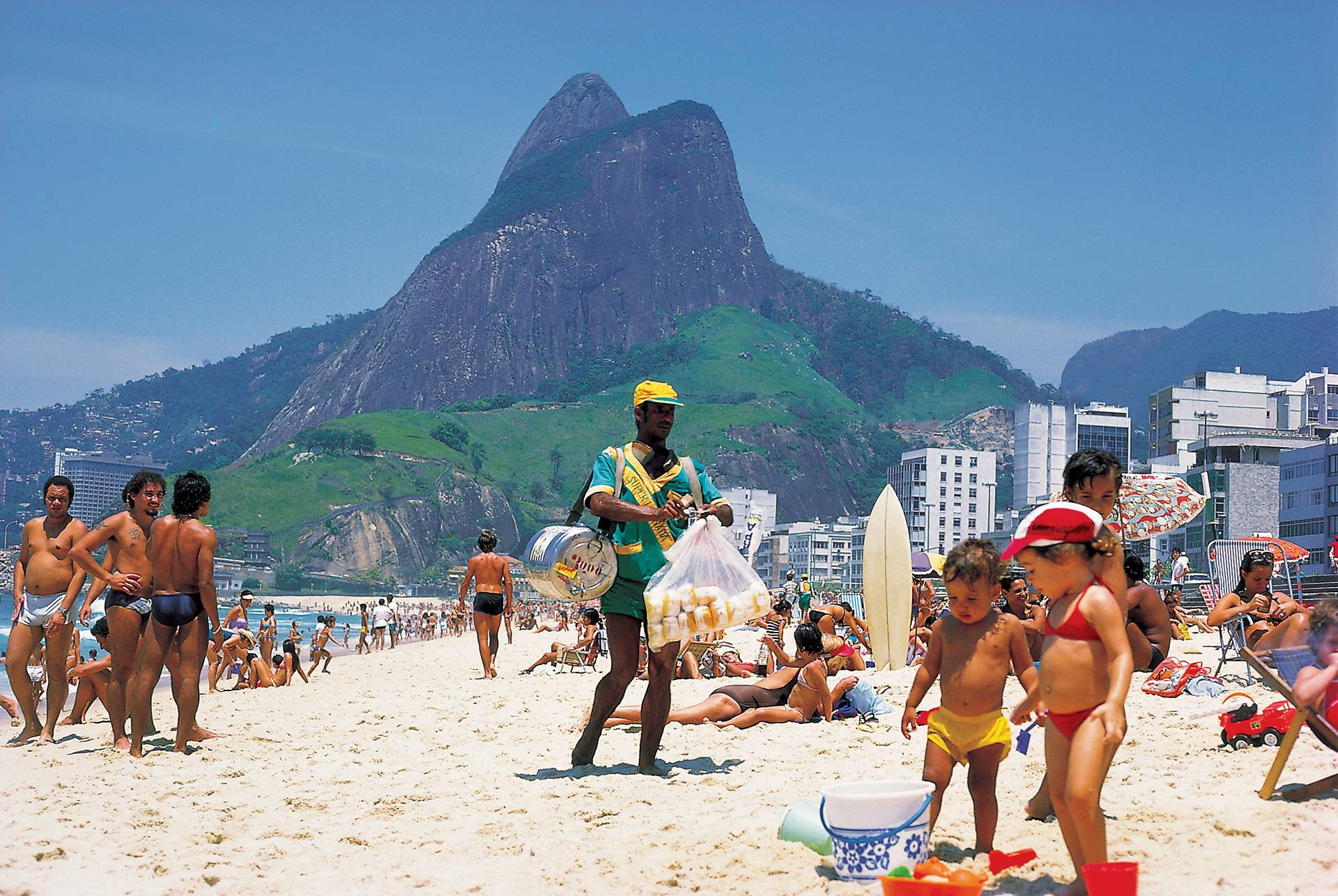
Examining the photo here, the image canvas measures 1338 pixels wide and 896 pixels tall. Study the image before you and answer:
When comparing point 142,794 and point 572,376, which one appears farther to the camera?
point 572,376

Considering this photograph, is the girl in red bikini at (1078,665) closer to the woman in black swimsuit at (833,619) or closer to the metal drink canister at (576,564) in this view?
the metal drink canister at (576,564)

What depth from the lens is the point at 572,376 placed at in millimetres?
183500

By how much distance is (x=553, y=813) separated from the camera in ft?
16.3

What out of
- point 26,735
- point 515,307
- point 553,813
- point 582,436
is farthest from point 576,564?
point 515,307

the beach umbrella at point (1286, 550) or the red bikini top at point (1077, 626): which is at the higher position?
the beach umbrella at point (1286, 550)

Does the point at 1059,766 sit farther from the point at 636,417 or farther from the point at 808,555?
the point at 808,555

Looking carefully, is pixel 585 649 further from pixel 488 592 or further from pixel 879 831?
pixel 879 831

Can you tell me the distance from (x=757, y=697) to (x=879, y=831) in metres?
3.92

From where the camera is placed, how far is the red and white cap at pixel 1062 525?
3596 mm

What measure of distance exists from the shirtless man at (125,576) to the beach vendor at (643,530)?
A: 2904 mm

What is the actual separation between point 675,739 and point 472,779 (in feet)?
4.77

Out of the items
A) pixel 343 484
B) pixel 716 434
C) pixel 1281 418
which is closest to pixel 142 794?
pixel 1281 418

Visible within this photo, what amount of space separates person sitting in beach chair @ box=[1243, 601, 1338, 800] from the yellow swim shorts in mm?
1200

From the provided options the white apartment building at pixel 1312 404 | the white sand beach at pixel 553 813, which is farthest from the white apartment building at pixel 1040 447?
the white sand beach at pixel 553 813
